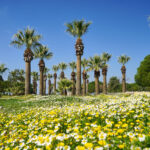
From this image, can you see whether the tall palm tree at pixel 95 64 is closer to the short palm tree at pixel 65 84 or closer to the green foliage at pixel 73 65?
the short palm tree at pixel 65 84

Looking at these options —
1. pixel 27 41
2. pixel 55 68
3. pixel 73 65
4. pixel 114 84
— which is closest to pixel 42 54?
pixel 27 41

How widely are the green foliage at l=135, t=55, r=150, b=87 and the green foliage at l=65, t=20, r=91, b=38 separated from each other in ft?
89.5

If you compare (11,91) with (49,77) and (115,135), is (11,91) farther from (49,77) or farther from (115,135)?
(115,135)

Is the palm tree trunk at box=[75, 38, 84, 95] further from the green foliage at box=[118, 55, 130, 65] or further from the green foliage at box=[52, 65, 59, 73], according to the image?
the green foliage at box=[52, 65, 59, 73]

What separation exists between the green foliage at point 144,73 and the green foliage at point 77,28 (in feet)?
89.5

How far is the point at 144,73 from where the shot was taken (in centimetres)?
4819

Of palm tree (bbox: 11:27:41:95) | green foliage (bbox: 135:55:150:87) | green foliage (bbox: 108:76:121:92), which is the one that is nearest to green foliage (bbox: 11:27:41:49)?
palm tree (bbox: 11:27:41:95)

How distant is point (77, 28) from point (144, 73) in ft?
97.2

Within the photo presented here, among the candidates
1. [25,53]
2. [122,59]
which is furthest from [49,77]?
[25,53]

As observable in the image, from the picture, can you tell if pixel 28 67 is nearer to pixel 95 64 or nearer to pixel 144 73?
pixel 95 64

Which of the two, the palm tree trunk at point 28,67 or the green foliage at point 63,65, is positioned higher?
the green foliage at point 63,65

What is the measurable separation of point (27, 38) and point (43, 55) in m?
7.18

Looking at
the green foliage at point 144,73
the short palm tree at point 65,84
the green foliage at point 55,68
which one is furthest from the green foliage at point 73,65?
the green foliage at point 144,73

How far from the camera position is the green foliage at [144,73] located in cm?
4694
